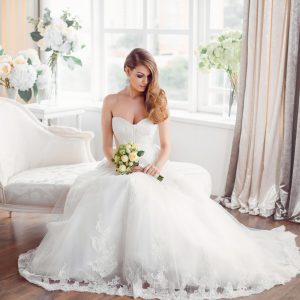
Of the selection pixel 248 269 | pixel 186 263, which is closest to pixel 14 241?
pixel 186 263

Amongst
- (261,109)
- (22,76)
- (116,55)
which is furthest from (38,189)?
(116,55)

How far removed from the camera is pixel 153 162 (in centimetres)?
375

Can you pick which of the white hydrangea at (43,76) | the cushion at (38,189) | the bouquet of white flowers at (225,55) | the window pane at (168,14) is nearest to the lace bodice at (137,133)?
the cushion at (38,189)

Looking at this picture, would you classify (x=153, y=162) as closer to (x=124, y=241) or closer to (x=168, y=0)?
(x=124, y=241)

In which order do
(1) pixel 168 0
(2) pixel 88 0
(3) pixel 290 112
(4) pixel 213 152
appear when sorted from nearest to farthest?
(3) pixel 290 112, (4) pixel 213 152, (1) pixel 168 0, (2) pixel 88 0

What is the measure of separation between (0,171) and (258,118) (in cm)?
194

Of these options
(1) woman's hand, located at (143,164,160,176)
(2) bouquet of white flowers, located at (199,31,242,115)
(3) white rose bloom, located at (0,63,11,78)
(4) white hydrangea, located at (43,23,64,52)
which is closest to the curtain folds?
(2) bouquet of white flowers, located at (199,31,242,115)

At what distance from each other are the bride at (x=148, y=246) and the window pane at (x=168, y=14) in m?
1.85

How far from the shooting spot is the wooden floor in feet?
10.2

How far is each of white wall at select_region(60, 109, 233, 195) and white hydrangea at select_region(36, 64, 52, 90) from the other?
1119 mm

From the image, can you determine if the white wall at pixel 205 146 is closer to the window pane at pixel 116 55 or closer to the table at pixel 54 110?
the table at pixel 54 110

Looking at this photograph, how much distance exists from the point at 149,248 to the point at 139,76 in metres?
1.08

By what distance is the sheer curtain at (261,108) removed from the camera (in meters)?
4.33

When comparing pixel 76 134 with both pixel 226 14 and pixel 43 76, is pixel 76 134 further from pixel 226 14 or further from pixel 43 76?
pixel 226 14
